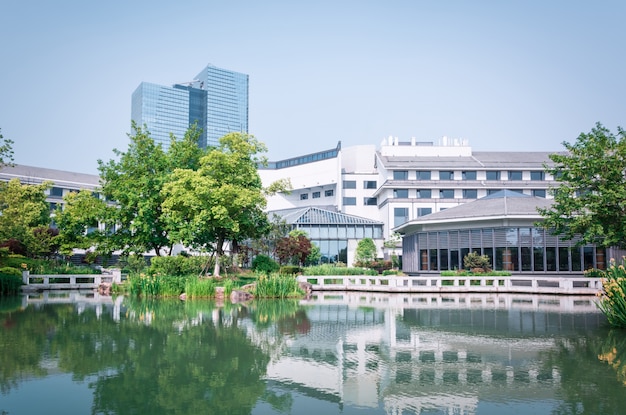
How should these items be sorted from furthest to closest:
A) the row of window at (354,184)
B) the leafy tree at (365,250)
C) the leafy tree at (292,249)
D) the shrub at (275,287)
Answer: the row of window at (354,184), the leafy tree at (365,250), the leafy tree at (292,249), the shrub at (275,287)

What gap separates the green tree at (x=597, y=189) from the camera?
2361 centimetres

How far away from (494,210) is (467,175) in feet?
82.1

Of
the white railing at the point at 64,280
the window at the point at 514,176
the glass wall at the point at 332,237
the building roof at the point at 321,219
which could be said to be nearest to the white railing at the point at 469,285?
the white railing at the point at 64,280

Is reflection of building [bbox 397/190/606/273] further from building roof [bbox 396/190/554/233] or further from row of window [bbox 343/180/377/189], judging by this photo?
row of window [bbox 343/180/377/189]

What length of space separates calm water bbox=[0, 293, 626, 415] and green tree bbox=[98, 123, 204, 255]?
15449 millimetres

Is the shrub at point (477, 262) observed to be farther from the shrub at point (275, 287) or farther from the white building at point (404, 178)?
the white building at point (404, 178)

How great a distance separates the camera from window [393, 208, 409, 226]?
5744 centimetres

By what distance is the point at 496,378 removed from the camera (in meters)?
8.89

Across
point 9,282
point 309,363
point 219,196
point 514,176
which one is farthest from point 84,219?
point 514,176

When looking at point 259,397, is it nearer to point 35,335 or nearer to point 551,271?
point 35,335

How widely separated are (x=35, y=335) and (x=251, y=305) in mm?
9501

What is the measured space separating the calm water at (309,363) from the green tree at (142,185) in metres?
15.4

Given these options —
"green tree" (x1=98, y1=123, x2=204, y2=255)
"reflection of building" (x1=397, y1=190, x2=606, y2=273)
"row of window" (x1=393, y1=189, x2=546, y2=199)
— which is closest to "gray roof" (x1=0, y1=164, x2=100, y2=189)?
"green tree" (x1=98, y1=123, x2=204, y2=255)

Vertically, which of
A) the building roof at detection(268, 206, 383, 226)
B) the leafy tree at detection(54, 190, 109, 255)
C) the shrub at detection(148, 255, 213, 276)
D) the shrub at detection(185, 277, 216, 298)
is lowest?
the shrub at detection(185, 277, 216, 298)
